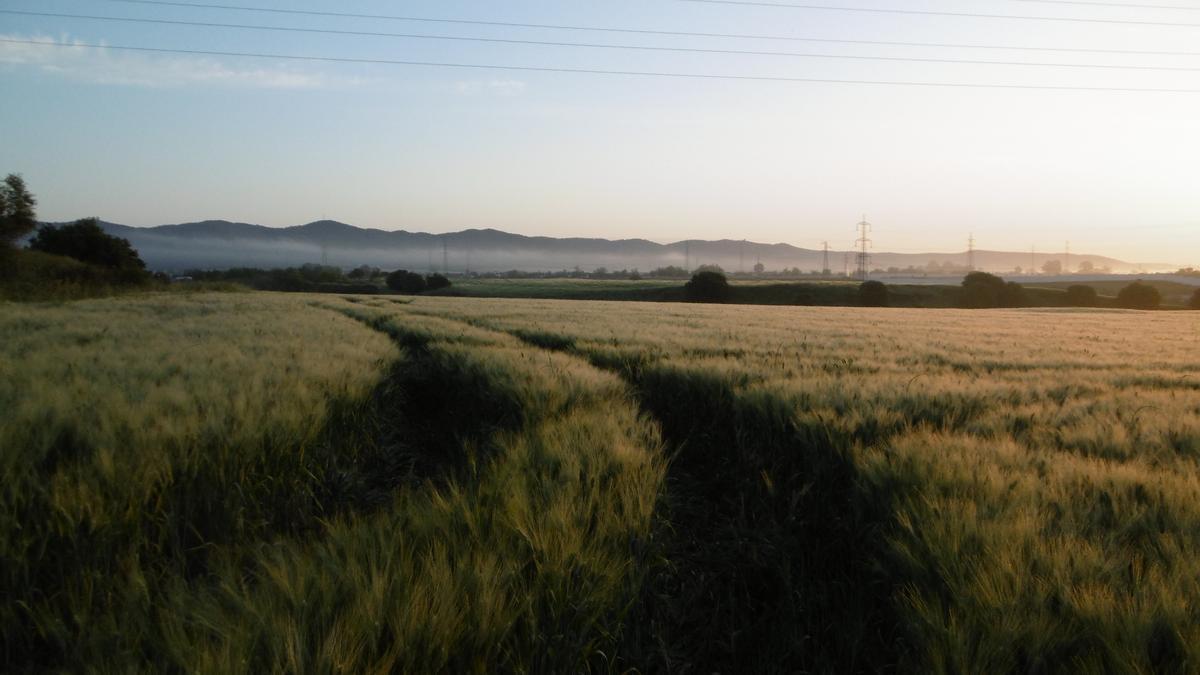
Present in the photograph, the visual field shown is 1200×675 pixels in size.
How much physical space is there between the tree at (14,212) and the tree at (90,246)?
15.6 metres

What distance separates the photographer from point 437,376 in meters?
7.33

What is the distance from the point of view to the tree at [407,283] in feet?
275

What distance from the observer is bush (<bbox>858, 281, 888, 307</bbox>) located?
65.9 metres

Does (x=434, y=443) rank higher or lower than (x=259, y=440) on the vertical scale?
lower

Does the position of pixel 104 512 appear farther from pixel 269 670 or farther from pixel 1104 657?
pixel 1104 657

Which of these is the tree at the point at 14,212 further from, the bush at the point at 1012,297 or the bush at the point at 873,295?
the bush at the point at 1012,297

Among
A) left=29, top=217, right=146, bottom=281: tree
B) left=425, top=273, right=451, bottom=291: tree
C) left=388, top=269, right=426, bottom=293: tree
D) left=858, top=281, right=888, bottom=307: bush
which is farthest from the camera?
left=425, top=273, right=451, bottom=291: tree

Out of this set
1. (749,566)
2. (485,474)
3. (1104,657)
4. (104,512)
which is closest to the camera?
(1104,657)

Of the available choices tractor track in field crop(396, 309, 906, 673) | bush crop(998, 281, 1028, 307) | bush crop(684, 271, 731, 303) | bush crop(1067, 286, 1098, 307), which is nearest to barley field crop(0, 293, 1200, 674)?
tractor track in field crop(396, 309, 906, 673)

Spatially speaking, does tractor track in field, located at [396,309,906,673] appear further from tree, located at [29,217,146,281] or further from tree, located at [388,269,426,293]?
tree, located at [388,269,426,293]

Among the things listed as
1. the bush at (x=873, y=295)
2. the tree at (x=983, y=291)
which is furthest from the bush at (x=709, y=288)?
the tree at (x=983, y=291)

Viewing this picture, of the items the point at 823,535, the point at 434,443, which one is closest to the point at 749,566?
the point at 823,535

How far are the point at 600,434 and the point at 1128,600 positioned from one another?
2.59m

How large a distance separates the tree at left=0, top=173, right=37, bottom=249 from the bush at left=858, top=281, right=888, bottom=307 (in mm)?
69433
